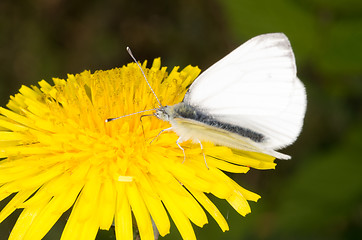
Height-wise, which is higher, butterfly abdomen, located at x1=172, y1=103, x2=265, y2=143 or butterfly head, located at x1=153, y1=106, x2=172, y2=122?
butterfly head, located at x1=153, y1=106, x2=172, y2=122

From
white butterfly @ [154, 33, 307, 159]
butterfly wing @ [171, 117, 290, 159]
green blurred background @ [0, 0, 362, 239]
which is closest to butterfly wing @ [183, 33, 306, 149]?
white butterfly @ [154, 33, 307, 159]

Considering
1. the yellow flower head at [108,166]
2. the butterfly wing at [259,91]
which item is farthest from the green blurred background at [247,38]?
the butterfly wing at [259,91]

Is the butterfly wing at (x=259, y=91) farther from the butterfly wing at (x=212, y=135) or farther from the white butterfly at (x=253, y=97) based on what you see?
the butterfly wing at (x=212, y=135)

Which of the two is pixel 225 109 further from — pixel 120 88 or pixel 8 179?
pixel 8 179

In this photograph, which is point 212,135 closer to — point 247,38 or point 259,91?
point 259,91

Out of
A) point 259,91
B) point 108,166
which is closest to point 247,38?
point 259,91

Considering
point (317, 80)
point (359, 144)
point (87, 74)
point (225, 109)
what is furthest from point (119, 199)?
point (317, 80)

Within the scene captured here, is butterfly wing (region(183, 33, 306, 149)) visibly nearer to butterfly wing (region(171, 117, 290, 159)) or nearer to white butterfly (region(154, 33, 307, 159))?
white butterfly (region(154, 33, 307, 159))
